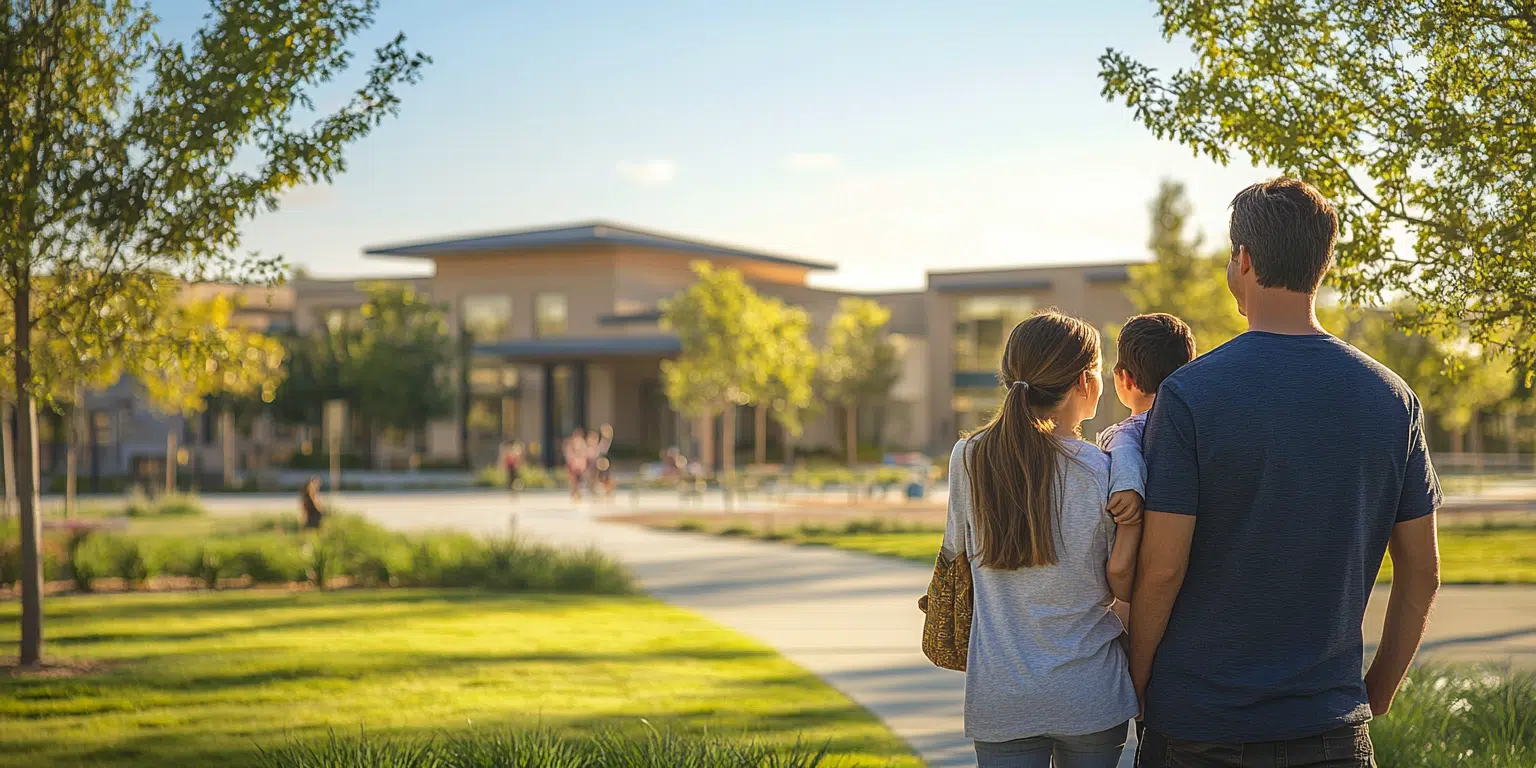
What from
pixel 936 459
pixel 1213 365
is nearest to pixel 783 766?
pixel 1213 365

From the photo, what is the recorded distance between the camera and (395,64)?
29.8ft

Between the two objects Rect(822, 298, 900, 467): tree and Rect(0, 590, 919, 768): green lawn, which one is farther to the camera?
Rect(822, 298, 900, 467): tree

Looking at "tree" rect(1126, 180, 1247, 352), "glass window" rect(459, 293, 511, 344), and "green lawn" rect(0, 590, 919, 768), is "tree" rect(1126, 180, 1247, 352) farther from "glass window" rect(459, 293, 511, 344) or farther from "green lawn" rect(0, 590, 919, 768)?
"glass window" rect(459, 293, 511, 344)

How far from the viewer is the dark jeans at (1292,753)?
3.08 m

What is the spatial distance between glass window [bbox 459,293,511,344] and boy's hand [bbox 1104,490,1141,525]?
6051 centimetres

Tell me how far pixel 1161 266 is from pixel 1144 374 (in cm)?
3683

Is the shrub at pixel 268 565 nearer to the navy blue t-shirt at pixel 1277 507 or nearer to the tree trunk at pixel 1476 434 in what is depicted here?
the navy blue t-shirt at pixel 1277 507

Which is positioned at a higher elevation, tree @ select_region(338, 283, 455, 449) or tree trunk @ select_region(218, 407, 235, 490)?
tree @ select_region(338, 283, 455, 449)

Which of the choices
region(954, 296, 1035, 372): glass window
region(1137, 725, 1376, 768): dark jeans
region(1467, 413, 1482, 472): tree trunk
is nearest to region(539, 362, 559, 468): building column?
region(954, 296, 1035, 372): glass window

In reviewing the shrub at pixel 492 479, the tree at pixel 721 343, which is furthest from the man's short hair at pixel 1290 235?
the shrub at pixel 492 479

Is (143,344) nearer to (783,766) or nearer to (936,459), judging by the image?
(783,766)

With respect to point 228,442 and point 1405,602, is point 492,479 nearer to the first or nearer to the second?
point 228,442

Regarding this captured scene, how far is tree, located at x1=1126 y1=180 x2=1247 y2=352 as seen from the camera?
35.4 metres

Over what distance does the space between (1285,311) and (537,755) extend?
12.0 feet
